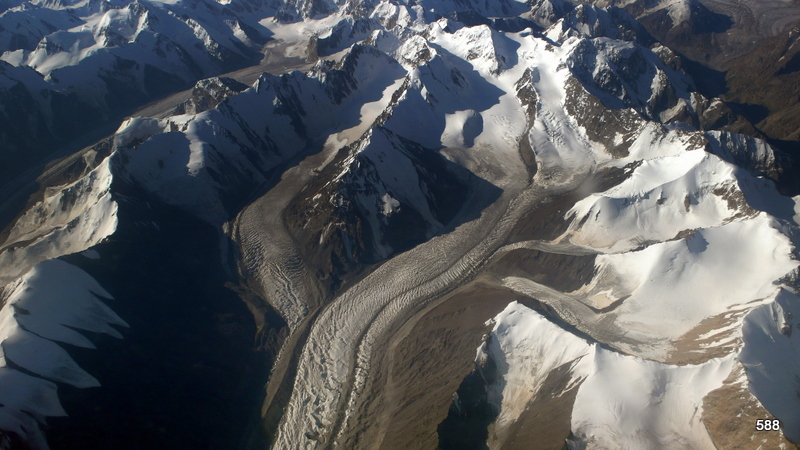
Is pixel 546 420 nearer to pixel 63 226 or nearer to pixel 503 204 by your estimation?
pixel 503 204

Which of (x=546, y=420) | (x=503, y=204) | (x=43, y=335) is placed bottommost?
(x=546, y=420)

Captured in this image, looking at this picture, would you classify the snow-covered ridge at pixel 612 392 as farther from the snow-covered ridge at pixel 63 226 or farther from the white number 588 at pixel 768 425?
the snow-covered ridge at pixel 63 226

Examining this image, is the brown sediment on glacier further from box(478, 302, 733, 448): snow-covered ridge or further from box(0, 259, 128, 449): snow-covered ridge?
box(0, 259, 128, 449): snow-covered ridge

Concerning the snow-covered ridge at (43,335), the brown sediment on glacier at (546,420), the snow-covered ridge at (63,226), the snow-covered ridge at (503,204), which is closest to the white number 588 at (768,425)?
the snow-covered ridge at (503,204)

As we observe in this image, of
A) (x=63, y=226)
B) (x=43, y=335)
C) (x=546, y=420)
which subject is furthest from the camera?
(x=63, y=226)

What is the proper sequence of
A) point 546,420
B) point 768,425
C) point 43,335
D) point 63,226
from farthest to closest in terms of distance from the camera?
point 63,226 < point 43,335 < point 546,420 < point 768,425

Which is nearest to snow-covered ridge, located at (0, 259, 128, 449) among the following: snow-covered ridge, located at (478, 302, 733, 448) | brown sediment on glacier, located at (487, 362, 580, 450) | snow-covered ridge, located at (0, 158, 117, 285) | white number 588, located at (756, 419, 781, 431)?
snow-covered ridge, located at (0, 158, 117, 285)

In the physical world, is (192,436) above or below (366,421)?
above

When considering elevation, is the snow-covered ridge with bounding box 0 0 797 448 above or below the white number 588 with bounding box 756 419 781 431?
above

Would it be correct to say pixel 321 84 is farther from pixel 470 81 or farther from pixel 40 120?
pixel 40 120

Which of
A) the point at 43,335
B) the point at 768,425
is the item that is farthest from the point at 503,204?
the point at 43,335

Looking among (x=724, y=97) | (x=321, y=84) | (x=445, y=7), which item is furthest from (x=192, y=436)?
(x=445, y=7)
